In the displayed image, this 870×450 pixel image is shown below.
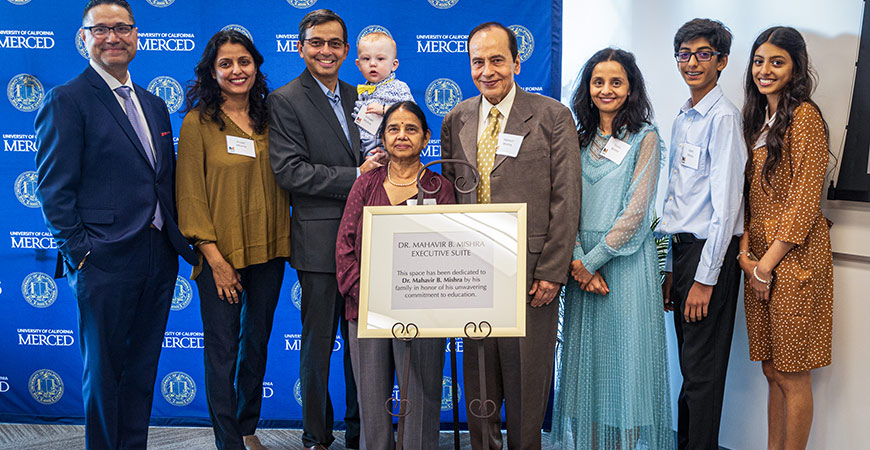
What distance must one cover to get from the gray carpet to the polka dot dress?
4.26ft

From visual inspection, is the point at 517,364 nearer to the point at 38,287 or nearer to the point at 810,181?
the point at 810,181

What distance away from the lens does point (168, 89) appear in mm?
3426

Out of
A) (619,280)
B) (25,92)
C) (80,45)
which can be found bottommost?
(619,280)

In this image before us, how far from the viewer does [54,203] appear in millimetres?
2250

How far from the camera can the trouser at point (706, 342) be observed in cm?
253

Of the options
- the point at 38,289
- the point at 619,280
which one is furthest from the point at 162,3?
the point at 619,280

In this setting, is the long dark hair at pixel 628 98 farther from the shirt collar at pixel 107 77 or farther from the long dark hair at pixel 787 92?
the shirt collar at pixel 107 77

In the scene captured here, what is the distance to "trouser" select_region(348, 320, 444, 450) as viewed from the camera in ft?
7.40

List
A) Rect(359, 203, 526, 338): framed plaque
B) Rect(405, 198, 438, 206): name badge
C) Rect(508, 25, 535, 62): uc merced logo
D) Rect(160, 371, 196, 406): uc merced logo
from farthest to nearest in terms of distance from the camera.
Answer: Rect(160, 371, 196, 406): uc merced logo < Rect(508, 25, 535, 62): uc merced logo < Rect(405, 198, 438, 206): name badge < Rect(359, 203, 526, 338): framed plaque

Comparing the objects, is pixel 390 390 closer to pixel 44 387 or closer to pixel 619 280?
pixel 619 280

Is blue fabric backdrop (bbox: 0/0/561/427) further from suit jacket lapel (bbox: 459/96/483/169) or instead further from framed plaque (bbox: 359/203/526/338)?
→ framed plaque (bbox: 359/203/526/338)

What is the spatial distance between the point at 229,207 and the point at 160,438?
1573 mm

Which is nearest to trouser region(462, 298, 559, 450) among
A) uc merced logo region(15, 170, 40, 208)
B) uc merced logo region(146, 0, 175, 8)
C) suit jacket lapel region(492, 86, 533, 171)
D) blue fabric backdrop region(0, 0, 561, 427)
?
suit jacket lapel region(492, 86, 533, 171)

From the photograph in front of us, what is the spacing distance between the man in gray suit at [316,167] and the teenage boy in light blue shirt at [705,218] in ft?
4.49
